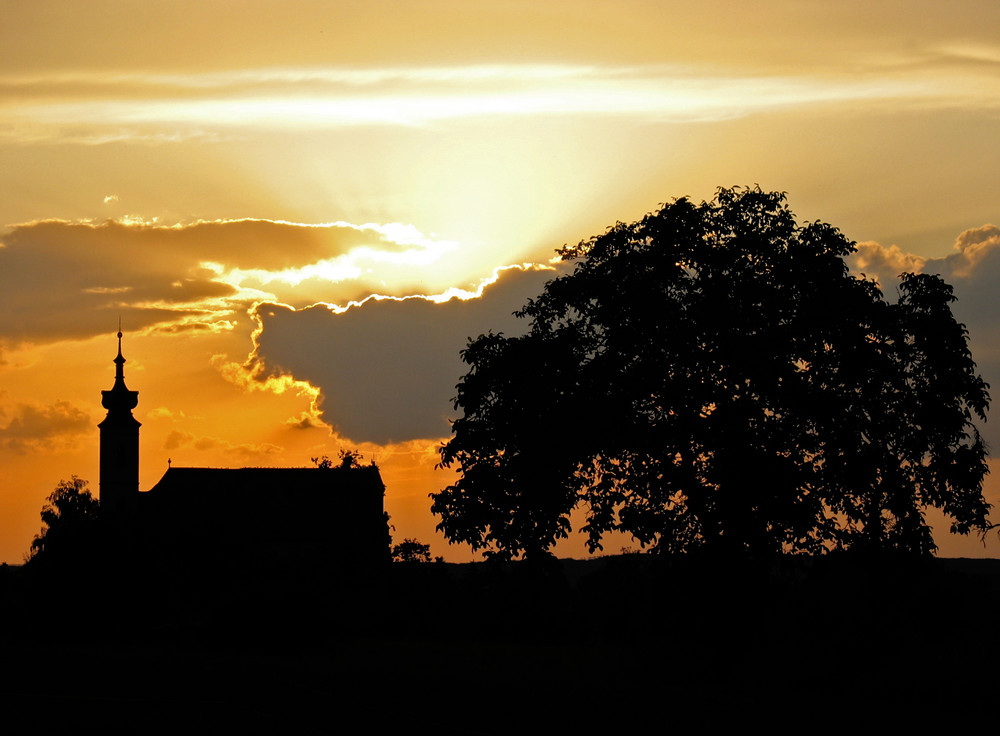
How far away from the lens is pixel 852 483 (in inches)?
1487

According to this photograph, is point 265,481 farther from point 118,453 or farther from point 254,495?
point 118,453

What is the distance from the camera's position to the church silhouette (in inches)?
4742

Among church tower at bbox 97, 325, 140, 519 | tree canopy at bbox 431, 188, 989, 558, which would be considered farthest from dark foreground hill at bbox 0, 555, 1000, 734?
church tower at bbox 97, 325, 140, 519

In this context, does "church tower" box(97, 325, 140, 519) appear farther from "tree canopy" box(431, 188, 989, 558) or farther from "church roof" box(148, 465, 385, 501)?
"tree canopy" box(431, 188, 989, 558)

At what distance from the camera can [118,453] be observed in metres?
121

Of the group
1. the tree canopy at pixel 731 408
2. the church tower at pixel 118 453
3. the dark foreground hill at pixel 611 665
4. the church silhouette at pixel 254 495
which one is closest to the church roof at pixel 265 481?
the church silhouette at pixel 254 495

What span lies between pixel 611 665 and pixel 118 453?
3501 inches

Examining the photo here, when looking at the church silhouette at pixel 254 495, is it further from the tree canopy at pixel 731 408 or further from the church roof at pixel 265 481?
the tree canopy at pixel 731 408

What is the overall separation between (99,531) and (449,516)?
28010mm

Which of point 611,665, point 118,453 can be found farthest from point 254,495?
point 611,665

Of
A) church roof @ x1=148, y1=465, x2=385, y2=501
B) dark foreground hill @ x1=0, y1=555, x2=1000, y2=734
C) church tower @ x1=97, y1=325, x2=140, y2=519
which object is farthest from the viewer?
church roof @ x1=148, y1=465, x2=385, y2=501

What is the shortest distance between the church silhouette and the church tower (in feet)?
0.32

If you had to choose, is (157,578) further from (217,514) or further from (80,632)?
(217,514)

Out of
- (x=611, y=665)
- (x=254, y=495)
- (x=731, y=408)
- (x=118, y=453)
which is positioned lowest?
(x=611, y=665)
